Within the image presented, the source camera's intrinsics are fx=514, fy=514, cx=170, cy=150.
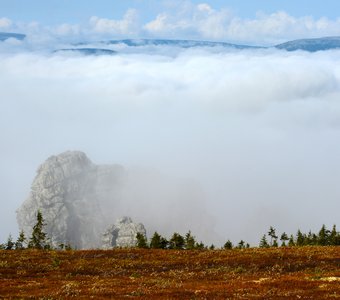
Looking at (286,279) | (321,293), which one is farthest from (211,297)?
(286,279)

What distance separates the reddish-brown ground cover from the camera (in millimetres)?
30281

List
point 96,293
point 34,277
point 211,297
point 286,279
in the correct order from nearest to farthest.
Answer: point 211,297, point 96,293, point 286,279, point 34,277

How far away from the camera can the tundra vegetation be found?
30312 millimetres

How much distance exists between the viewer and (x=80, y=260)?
53219 mm

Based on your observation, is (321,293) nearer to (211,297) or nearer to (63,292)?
(211,297)

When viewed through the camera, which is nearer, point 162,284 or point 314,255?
point 162,284

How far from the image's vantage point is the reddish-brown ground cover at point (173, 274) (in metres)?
30.3

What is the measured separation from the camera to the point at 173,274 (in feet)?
142

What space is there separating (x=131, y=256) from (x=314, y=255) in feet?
65.2

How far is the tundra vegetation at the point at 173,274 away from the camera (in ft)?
99.5

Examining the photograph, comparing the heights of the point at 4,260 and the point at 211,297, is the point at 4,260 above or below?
above

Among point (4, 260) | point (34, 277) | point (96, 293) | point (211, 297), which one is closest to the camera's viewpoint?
point (211, 297)

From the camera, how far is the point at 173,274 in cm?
4338

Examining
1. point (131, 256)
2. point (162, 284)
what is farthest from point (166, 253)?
point (162, 284)
